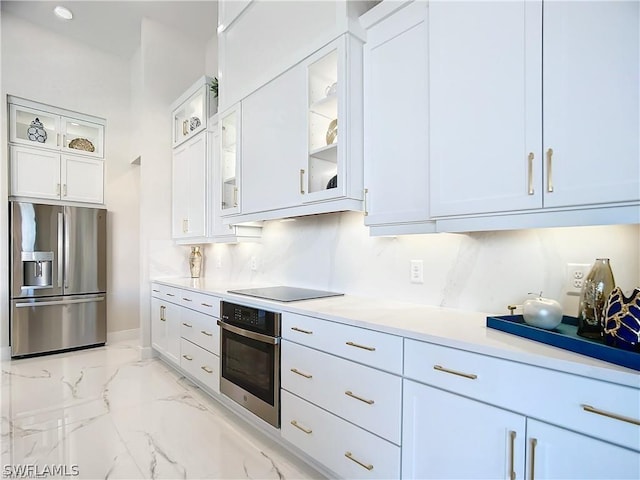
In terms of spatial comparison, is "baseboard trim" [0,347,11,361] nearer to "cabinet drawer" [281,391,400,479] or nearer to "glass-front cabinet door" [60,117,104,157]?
"glass-front cabinet door" [60,117,104,157]

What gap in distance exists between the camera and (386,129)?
5.82 feet

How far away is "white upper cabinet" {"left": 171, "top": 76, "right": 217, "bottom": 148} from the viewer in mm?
3391

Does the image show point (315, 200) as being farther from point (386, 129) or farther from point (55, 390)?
point (55, 390)

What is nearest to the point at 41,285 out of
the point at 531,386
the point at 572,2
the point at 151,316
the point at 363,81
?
the point at 151,316

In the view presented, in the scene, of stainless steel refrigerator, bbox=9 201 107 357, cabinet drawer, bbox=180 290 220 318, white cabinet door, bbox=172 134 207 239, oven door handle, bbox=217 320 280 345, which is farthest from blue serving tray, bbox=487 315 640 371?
stainless steel refrigerator, bbox=9 201 107 357

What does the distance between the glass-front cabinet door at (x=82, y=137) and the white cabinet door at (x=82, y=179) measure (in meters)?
0.12

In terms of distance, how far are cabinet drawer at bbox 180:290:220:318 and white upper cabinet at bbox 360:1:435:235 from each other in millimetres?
1390

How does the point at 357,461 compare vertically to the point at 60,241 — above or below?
below

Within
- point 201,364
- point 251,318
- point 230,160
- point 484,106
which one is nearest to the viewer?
point 484,106

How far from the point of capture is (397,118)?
1.72 meters

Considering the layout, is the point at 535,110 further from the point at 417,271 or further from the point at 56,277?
the point at 56,277

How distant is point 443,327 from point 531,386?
1.27 feet

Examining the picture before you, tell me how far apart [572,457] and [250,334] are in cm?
165

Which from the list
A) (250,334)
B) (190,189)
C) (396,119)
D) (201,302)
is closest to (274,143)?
(396,119)
